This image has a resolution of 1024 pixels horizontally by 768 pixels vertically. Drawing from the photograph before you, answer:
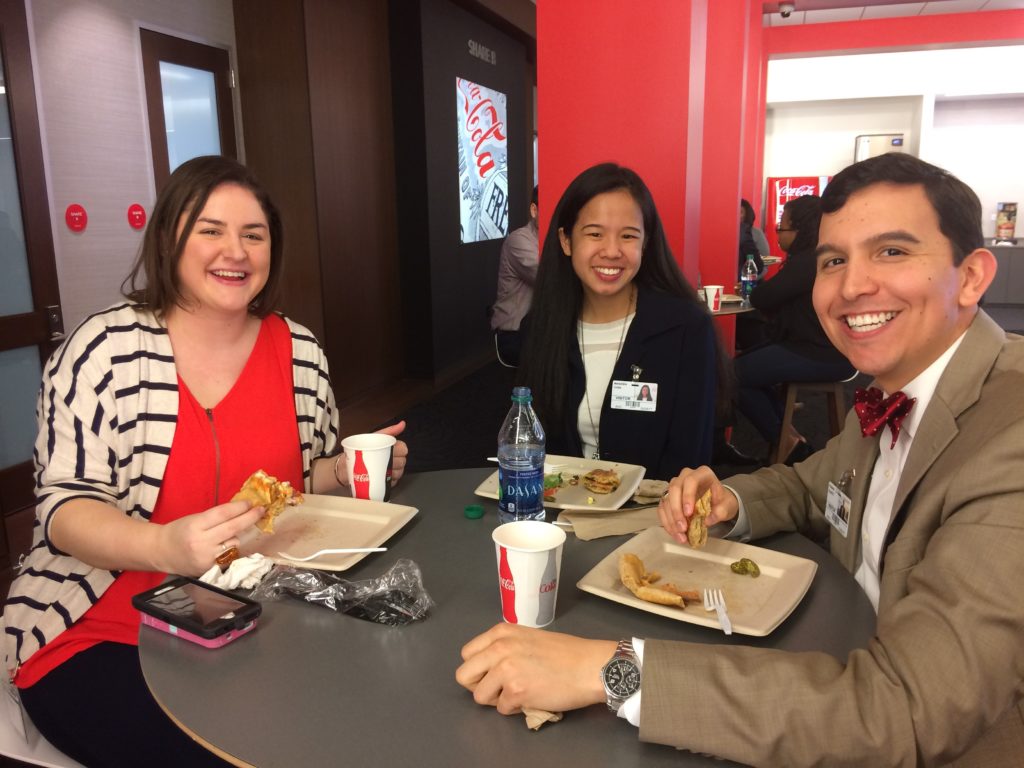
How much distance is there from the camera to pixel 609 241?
2.47 meters

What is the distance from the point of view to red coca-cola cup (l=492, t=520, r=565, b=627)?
1.18 metres

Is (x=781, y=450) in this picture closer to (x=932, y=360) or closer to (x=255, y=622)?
(x=932, y=360)

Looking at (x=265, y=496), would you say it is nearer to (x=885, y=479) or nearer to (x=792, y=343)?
(x=885, y=479)

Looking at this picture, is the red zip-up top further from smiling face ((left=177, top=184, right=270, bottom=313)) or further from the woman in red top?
smiling face ((left=177, top=184, right=270, bottom=313))

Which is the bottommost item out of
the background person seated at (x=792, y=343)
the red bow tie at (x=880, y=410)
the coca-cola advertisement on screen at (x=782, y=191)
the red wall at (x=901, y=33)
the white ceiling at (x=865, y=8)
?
the background person seated at (x=792, y=343)

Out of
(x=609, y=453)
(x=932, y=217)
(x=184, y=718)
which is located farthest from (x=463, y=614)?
(x=609, y=453)

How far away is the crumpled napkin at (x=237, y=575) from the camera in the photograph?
136 cm

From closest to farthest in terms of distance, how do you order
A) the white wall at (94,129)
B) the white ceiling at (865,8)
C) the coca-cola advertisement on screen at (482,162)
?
the white wall at (94,129) → the coca-cola advertisement on screen at (482,162) → the white ceiling at (865,8)

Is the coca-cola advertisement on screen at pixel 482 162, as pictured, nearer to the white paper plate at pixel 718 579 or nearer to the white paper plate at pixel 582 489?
the white paper plate at pixel 582 489

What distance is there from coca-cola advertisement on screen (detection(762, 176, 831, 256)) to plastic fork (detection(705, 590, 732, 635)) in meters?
12.3

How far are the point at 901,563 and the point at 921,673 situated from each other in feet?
0.82

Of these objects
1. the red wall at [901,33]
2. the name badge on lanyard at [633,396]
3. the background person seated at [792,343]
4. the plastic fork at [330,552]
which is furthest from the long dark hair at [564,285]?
the red wall at [901,33]

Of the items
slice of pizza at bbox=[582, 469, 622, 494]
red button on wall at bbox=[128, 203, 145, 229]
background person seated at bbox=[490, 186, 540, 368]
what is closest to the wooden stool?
background person seated at bbox=[490, 186, 540, 368]

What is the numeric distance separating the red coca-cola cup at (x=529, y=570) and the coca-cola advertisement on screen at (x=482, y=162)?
667cm
